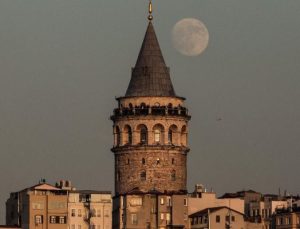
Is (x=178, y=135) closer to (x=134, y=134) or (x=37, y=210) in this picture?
(x=134, y=134)

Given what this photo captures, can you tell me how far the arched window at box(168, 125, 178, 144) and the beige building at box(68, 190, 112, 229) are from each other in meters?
8.56

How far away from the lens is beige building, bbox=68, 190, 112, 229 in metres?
137

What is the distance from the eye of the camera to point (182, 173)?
136m

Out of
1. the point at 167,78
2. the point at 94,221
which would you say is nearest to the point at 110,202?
the point at 94,221

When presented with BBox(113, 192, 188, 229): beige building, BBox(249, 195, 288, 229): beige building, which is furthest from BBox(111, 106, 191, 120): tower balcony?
BBox(249, 195, 288, 229): beige building

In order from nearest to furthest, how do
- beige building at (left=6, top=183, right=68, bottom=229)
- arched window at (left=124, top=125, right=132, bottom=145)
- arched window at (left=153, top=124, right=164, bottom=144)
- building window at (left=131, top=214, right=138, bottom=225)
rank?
1. beige building at (left=6, top=183, right=68, bottom=229)
2. building window at (left=131, top=214, right=138, bottom=225)
3. arched window at (left=153, top=124, right=164, bottom=144)
4. arched window at (left=124, top=125, right=132, bottom=145)

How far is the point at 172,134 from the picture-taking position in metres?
137

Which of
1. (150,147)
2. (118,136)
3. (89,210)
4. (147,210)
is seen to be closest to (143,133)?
(150,147)

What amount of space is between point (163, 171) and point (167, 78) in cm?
880

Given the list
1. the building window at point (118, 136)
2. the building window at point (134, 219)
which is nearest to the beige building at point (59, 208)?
the building window at point (134, 219)

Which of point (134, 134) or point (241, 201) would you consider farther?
point (241, 201)

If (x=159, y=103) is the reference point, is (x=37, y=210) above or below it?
below

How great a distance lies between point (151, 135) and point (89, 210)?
898 cm

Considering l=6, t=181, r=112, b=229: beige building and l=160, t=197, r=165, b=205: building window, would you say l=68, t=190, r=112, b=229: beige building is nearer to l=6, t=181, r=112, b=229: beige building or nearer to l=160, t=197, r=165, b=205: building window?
l=6, t=181, r=112, b=229: beige building
